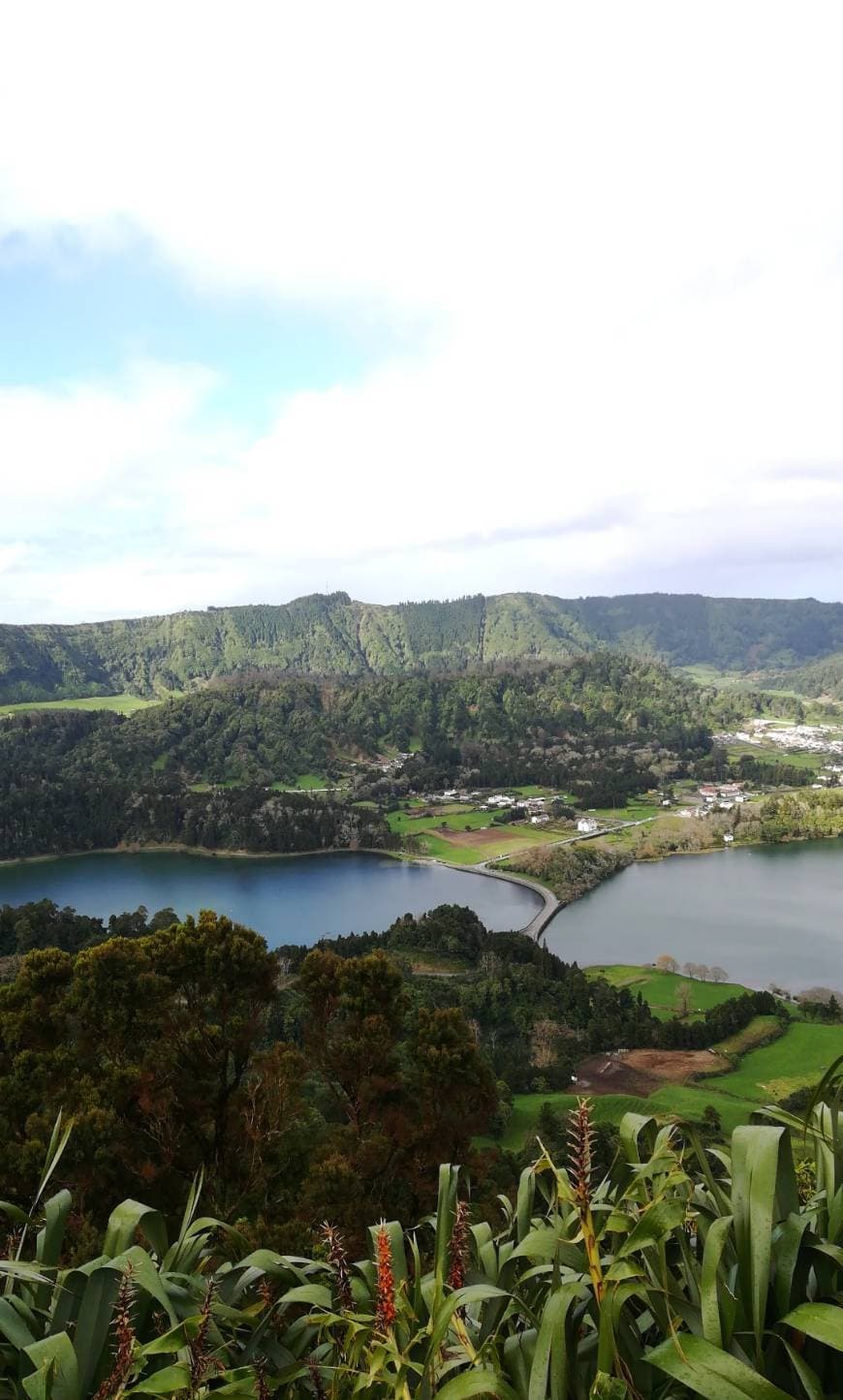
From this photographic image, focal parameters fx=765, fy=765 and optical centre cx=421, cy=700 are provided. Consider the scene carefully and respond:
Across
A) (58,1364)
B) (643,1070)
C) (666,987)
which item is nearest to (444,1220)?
(58,1364)

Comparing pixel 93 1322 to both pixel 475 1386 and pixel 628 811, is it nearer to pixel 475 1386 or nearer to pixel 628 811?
pixel 475 1386

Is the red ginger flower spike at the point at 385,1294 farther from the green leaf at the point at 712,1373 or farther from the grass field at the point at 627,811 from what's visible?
the grass field at the point at 627,811

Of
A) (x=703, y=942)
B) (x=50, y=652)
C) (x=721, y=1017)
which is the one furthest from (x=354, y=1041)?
(x=50, y=652)

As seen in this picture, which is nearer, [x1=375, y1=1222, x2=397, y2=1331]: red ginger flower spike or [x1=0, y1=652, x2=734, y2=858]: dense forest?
[x1=375, y1=1222, x2=397, y2=1331]: red ginger flower spike

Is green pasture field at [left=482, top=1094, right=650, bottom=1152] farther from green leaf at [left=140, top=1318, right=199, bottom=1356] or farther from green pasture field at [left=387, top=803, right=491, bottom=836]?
green pasture field at [left=387, top=803, right=491, bottom=836]

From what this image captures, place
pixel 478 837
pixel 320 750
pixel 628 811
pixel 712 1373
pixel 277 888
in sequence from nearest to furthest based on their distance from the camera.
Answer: pixel 712 1373
pixel 277 888
pixel 478 837
pixel 628 811
pixel 320 750

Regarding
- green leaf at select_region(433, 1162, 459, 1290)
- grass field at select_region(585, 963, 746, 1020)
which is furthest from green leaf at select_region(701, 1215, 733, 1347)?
grass field at select_region(585, 963, 746, 1020)

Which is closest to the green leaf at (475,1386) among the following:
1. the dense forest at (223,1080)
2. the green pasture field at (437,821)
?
the dense forest at (223,1080)
